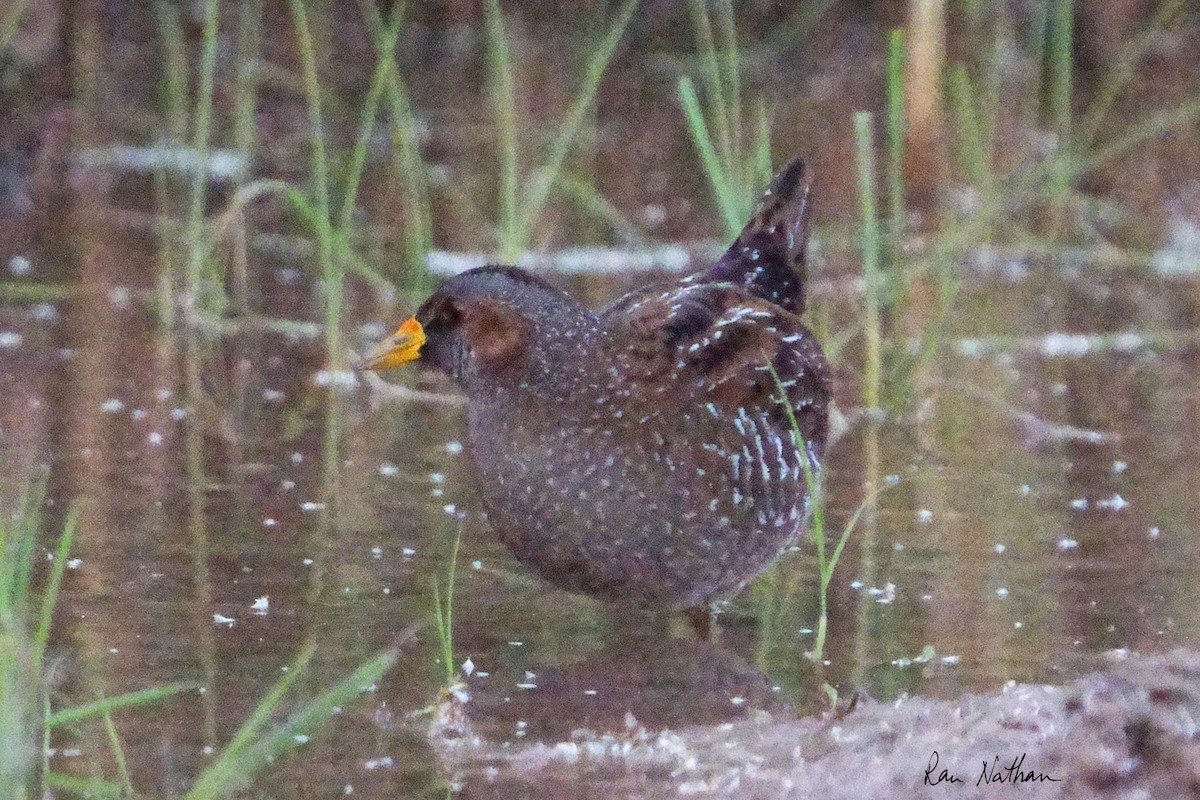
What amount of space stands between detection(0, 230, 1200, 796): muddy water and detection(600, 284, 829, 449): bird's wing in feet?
1.20

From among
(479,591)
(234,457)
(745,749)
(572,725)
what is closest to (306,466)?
(234,457)

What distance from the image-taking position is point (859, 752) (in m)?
3.01

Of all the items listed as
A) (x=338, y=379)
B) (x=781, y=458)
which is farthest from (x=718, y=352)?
(x=338, y=379)

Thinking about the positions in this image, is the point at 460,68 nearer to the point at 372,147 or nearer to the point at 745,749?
the point at 372,147

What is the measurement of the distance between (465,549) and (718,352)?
692mm

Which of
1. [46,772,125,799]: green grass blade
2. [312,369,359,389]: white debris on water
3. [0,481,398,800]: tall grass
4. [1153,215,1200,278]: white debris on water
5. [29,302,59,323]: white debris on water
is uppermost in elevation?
[29,302,59,323]: white debris on water

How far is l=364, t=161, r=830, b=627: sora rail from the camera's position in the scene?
148 inches

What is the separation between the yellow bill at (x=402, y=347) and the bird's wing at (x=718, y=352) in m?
0.35

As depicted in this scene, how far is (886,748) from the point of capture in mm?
2992

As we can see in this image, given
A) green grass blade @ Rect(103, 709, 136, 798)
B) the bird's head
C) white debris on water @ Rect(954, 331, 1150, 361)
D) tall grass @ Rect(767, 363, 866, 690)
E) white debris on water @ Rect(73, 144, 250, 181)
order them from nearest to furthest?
green grass blade @ Rect(103, 709, 136, 798)
tall grass @ Rect(767, 363, 866, 690)
the bird's head
white debris on water @ Rect(954, 331, 1150, 361)
white debris on water @ Rect(73, 144, 250, 181)

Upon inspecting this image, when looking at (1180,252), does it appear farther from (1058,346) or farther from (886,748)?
(886,748)

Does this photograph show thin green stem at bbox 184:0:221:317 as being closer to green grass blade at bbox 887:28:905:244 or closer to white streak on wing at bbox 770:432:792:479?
green grass blade at bbox 887:28:905:244

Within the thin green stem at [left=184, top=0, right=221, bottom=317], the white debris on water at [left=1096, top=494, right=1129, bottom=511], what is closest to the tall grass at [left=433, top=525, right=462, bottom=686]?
the white debris on water at [left=1096, top=494, right=1129, bottom=511]

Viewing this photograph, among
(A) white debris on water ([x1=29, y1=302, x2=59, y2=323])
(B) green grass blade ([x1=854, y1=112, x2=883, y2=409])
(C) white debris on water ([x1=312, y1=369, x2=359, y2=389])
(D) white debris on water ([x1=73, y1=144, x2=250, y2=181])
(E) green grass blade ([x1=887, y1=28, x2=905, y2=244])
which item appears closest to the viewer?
(E) green grass blade ([x1=887, y1=28, x2=905, y2=244])
